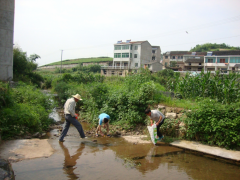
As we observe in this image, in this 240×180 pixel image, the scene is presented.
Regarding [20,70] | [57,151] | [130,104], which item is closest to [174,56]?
[20,70]

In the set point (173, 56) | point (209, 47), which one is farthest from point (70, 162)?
point (209, 47)

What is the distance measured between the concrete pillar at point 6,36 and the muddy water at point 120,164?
13.5 metres

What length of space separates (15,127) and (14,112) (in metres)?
0.69

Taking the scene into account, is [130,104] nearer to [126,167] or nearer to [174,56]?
[126,167]

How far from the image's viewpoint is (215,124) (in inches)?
297

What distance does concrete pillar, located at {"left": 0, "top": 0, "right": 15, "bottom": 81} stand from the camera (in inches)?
704

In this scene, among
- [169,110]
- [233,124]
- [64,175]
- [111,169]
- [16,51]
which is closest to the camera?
[64,175]

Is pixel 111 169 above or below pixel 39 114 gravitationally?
below

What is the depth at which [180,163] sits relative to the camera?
6500 mm

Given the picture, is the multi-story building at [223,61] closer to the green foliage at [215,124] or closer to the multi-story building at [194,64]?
the multi-story building at [194,64]

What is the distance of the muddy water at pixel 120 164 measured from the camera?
5.31 m

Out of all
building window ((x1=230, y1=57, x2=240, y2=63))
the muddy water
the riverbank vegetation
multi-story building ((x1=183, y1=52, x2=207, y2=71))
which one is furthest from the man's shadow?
multi-story building ((x1=183, y1=52, x2=207, y2=71))

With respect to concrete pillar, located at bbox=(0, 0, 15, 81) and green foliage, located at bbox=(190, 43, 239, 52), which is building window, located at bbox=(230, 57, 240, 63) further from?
concrete pillar, located at bbox=(0, 0, 15, 81)

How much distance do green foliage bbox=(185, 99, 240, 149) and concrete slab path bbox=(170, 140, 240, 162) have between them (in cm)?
24
